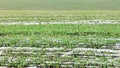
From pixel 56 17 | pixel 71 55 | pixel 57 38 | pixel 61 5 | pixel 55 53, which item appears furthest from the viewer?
pixel 61 5

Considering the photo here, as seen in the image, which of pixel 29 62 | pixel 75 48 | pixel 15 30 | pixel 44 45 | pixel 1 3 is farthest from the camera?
pixel 1 3

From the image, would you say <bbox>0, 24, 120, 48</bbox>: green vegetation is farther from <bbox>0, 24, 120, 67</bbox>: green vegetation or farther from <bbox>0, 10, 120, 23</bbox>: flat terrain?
<bbox>0, 10, 120, 23</bbox>: flat terrain

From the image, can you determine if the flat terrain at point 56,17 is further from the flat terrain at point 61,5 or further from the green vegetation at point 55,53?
the flat terrain at point 61,5

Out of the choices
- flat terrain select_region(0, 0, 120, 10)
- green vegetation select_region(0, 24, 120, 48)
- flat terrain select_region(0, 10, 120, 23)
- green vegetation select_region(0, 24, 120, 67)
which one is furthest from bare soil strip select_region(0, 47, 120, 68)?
flat terrain select_region(0, 0, 120, 10)

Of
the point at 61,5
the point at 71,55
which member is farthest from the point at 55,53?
the point at 61,5

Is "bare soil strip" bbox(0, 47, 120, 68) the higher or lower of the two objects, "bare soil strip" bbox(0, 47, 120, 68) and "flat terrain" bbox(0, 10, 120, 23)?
the higher

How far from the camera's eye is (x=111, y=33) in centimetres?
2758

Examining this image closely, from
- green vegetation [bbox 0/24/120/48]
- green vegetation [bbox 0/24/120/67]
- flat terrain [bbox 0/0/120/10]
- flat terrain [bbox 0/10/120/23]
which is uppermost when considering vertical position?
green vegetation [bbox 0/24/120/67]

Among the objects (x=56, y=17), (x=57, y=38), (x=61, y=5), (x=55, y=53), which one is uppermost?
(x=55, y=53)

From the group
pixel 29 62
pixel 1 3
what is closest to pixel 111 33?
pixel 29 62

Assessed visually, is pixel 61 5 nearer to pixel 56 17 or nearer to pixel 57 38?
pixel 56 17

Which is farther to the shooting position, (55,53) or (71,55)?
(55,53)

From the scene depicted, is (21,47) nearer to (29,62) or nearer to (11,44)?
(11,44)

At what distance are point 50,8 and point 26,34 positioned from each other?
5350 cm
